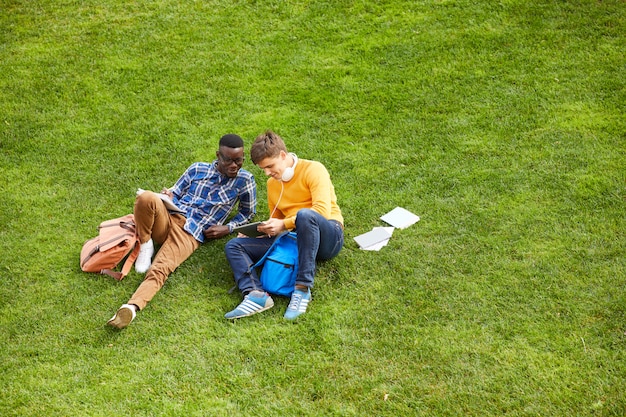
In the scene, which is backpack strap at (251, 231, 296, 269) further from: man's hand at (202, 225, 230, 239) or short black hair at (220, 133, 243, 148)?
short black hair at (220, 133, 243, 148)

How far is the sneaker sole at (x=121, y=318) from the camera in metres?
5.55

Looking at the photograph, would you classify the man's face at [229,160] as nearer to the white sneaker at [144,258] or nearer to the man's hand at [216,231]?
the man's hand at [216,231]

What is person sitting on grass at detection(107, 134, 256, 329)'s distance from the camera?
6133mm

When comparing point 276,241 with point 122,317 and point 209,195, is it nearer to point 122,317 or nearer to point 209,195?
point 209,195

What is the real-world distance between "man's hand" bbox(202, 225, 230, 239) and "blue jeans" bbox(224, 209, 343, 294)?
0.49 metres

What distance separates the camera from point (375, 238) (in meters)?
6.47

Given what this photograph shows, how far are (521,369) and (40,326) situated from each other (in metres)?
3.99

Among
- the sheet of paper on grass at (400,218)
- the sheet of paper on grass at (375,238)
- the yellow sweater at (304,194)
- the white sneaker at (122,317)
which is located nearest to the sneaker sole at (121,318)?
the white sneaker at (122,317)

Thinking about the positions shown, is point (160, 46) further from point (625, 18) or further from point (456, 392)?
point (456, 392)

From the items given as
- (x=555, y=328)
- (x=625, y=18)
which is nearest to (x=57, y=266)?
(x=555, y=328)

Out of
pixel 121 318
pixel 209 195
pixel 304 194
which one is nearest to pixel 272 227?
pixel 304 194

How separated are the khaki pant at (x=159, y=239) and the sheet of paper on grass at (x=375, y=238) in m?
1.62

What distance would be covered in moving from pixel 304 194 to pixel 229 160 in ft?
2.75

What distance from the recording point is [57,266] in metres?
6.50
